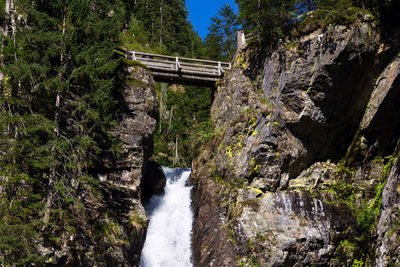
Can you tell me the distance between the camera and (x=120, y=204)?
1697 centimetres

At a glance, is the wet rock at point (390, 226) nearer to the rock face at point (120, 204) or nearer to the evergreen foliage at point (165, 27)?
the rock face at point (120, 204)

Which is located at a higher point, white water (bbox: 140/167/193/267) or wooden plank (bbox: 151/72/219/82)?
wooden plank (bbox: 151/72/219/82)

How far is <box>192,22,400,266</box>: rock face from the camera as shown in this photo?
1595cm

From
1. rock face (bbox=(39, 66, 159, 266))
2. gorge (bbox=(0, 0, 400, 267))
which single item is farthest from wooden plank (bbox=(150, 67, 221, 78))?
rock face (bbox=(39, 66, 159, 266))

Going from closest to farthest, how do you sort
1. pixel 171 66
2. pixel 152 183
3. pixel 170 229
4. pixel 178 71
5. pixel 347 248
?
pixel 347 248
pixel 170 229
pixel 152 183
pixel 171 66
pixel 178 71

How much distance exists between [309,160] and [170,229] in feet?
28.2

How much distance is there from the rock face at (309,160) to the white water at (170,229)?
41.6 inches

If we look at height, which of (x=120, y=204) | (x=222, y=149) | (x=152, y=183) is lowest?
(x=120, y=204)

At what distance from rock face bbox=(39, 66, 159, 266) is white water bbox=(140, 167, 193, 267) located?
149 centimetres

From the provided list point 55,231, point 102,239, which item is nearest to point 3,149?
point 55,231

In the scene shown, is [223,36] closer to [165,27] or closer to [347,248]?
[165,27]

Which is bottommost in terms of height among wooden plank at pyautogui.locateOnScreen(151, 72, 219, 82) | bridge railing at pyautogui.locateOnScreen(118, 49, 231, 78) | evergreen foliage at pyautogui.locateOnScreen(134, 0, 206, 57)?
Result: wooden plank at pyautogui.locateOnScreen(151, 72, 219, 82)

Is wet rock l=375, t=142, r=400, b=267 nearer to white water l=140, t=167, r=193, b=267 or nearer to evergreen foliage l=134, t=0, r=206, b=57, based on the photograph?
white water l=140, t=167, r=193, b=267

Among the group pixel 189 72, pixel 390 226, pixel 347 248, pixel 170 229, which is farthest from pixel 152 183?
pixel 390 226
